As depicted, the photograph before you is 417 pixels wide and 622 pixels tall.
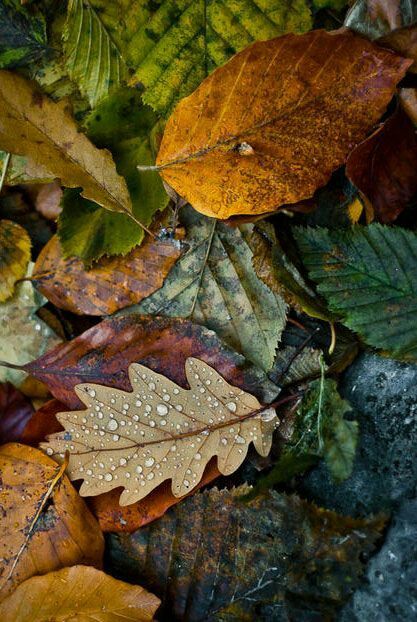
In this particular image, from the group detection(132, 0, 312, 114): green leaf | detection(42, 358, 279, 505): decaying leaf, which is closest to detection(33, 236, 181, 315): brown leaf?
detection(42, 358, 279, 505): decaying leaf

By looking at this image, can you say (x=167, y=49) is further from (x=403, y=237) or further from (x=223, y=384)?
(x=223, y=384)

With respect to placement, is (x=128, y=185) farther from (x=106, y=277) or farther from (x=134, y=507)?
(x=134, y=507)

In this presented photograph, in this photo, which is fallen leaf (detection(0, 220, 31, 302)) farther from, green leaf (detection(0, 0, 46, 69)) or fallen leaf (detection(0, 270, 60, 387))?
green leaf (detection(0, 0, 46, 69))

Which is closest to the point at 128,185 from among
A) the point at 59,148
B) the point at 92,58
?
the point at 59,148

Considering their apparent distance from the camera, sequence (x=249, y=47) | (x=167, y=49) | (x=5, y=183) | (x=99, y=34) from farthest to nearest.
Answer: (x=5, y=183), (x=99, y=34), (x=167, y=49), (x=249, y=47)

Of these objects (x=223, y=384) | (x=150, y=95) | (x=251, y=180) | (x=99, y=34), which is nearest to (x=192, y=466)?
(x=223, y=384)
